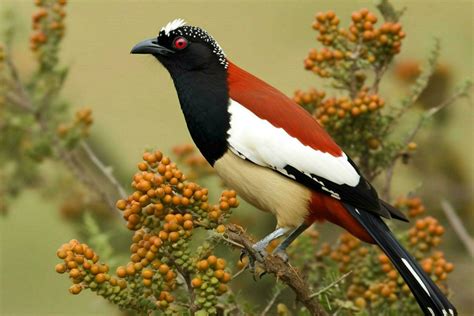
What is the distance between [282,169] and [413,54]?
2836mm

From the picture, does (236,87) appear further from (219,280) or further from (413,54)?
(413,54)

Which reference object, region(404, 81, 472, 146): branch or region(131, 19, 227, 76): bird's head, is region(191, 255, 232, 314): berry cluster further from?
region(404, 81, 472, 146): branch

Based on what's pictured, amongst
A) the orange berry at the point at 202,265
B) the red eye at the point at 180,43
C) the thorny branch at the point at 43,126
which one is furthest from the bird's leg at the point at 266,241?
the thorny branch at the point at 43,126

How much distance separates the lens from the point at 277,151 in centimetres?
401

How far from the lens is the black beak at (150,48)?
4.35 m

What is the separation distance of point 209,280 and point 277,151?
93 centimetres

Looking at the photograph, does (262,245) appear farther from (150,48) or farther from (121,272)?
(150,48)

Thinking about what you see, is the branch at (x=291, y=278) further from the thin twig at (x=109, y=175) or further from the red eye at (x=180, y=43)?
the red eye at (x=180, y=43)

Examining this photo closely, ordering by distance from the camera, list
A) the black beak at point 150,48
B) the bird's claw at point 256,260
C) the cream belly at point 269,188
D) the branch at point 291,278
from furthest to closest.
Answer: the black beak at point 150,48 < the cream belly at point 269,188 < the bird's claw at point 256,260 < the branch at point 291,278

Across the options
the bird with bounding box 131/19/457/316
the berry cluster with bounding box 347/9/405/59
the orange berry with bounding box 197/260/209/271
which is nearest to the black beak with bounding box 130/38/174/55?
the bird with bounding box 131/19/457/316

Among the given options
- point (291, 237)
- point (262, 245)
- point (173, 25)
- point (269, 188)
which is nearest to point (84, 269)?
point (262, 245)

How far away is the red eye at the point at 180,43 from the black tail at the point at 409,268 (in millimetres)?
1200

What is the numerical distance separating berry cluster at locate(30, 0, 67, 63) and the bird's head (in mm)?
1115

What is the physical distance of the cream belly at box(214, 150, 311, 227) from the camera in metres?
3.99
